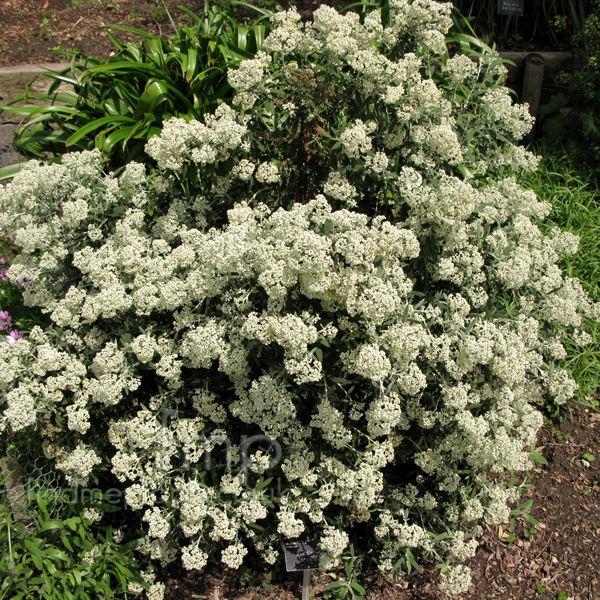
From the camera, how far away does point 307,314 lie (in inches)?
106

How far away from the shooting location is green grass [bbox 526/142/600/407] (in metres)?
4.50

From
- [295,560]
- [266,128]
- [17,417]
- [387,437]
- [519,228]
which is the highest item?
[266,128]

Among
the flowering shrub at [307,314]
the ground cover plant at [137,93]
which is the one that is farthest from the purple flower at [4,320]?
the ground cover plant at [137,93]

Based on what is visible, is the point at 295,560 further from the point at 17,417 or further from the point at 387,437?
the point at 17,417

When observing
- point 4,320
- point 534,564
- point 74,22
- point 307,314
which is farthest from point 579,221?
point 74,22

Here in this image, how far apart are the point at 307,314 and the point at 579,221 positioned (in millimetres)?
3660

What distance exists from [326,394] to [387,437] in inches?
23.0

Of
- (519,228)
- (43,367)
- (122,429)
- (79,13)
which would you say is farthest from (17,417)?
(79,13)

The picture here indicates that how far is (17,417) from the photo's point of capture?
2.98 metres

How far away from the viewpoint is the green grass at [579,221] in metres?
4.50

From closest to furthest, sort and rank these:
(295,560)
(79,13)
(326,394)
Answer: (326,394) < (295,560) < (79,13)

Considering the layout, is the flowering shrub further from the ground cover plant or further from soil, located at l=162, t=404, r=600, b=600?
the ground cover plant

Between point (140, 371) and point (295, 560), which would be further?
point (140, 371)

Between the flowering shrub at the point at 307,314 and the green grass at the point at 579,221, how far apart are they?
984mm
